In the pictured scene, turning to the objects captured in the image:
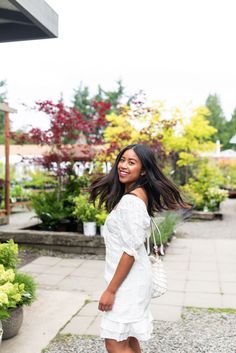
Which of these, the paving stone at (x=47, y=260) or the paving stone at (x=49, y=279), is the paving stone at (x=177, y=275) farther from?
the paving stone at (x=47, y=260)

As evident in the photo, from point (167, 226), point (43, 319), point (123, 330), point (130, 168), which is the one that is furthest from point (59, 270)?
point (130, 168)

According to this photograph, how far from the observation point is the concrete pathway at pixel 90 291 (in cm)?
396

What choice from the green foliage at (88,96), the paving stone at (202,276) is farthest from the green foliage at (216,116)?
the paving stone at (202,276)

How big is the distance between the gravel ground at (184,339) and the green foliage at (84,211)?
3.33 metres

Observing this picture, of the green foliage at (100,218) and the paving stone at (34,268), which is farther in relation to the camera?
the green foliage at (100,218)

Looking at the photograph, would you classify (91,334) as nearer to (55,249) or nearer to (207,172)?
(55,249)

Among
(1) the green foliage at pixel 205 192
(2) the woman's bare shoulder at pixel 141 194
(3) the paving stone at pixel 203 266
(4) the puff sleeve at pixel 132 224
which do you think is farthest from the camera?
(1) the green foliage at pixel 205 192

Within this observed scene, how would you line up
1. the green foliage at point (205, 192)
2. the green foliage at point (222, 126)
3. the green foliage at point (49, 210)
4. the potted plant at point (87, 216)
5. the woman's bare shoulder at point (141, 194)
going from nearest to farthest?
1. the woman's bare shoulder at point (141, 194)
2. the potted plant at point (87, 216)
3. the green foliage at point (49, 210)
4. the green foliage at point (205, 192)
5. the green foliage at point (222, 126)

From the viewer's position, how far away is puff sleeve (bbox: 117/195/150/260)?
2385mm

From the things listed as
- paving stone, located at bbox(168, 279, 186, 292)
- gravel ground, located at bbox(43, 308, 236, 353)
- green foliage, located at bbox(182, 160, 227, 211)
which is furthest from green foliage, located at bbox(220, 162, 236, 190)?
gravel ground, located at bbox(43, 308, 236, 353)

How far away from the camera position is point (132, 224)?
93.7 inches

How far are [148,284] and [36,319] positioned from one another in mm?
2011

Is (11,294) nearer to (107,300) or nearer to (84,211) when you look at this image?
(107,300)

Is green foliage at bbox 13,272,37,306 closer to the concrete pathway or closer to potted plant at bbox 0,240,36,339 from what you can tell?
potted plant at bbox 0,240,36,339
